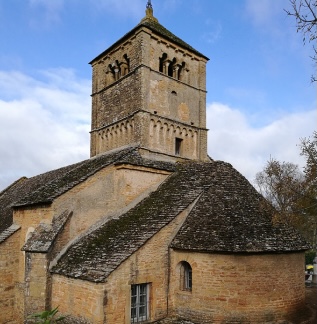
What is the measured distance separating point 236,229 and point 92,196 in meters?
6.59

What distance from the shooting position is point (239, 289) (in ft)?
37.5

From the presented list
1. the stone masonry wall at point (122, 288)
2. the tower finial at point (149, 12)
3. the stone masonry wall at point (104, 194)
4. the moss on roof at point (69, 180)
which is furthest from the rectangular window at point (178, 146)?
the tower finial at point (149, 12)

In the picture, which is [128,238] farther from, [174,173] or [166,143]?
[166,143]

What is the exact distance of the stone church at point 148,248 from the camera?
1143 centimetres

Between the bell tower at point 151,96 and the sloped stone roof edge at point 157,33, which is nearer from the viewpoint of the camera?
the bell tower at point 151,96

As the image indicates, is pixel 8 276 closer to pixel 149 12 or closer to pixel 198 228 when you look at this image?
pixel 198 228

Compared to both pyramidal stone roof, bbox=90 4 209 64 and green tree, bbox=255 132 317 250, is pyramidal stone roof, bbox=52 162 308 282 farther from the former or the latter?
pyramidal stone roof, bbox=90 4 209 64

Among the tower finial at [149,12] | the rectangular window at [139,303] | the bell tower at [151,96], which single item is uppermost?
the tower finial at [149,12]

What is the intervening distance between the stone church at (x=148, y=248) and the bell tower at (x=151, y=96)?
26cm

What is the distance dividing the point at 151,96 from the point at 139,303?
1160cm

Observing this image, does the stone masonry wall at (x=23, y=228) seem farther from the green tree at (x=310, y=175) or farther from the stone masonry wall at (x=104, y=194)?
the green tree at (x=310, y=175)

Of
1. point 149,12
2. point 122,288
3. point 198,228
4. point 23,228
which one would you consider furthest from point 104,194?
point 149,12

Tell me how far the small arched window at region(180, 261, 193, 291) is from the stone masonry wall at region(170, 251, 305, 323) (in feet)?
1.18

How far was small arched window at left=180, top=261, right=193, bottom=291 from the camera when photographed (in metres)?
12.7
